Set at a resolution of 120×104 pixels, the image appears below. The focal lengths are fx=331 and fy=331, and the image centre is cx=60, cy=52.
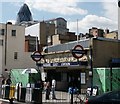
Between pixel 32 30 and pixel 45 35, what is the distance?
5.70m

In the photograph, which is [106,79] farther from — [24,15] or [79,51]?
[24,15]

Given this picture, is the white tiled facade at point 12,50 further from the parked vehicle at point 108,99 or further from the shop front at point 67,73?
the parked vehicle at point 108,99

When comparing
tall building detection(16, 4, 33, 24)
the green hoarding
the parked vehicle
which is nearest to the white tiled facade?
the green hoarding

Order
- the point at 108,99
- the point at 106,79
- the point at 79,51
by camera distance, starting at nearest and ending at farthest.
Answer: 1. the point at 108,99
2. the point at 106,79
3. the point at 79,51

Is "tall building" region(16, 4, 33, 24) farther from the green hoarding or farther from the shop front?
the green hoarding

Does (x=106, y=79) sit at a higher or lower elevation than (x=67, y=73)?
lower

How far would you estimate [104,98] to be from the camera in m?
14.8

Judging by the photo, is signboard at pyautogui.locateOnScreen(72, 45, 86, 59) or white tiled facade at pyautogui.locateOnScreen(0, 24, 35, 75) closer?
signboard at pyautogui.locateOnScreen(72, 45, 86, 59)

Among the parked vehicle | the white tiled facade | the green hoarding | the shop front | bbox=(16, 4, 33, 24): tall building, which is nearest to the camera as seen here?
the parked vehicle

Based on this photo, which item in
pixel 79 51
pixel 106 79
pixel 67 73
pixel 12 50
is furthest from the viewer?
pixel 12 50

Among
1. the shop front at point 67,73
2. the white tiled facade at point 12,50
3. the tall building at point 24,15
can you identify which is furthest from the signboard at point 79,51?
the tall building at point 24,15

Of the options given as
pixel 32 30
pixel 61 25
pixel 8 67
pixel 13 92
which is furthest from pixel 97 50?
pixel 61 25

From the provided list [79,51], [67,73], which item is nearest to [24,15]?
[67,73]

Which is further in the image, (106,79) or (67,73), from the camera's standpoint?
(67,73)
